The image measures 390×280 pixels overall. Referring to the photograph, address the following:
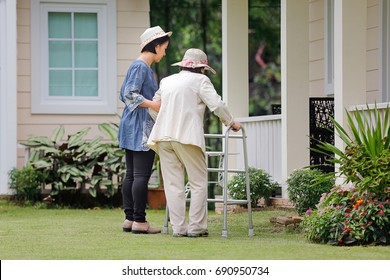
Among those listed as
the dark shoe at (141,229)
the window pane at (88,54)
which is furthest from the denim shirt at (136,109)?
the window pane at (88,54)

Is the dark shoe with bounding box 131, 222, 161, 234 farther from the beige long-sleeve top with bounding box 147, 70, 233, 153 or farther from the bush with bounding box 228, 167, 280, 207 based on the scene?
the bush with bounding box 228, 167, 280, 207

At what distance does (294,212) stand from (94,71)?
16.4 feet

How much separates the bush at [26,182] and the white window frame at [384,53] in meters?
4.72

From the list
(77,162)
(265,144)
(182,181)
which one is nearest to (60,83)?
(77,162)

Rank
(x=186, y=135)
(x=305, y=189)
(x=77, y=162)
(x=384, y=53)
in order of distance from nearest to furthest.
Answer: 1. (x=186, y=135)
2. (x=305, y=189)
3. (x=384, y=53)
4. (x=77, y=162)

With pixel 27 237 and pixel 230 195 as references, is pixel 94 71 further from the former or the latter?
pixel 27 237

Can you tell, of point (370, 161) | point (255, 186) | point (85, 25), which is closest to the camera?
point (370, 161)

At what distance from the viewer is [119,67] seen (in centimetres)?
1567

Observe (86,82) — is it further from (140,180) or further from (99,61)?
(140,180)

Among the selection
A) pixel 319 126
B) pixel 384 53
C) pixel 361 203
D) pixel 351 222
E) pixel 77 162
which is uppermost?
pixel 384 53

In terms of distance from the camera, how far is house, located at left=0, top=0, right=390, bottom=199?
40.0 ft

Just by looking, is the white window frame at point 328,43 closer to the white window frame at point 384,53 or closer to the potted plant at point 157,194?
the white window frame at point 384,53

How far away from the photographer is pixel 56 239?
9602 mm

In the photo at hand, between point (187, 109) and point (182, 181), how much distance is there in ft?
2.22
